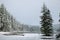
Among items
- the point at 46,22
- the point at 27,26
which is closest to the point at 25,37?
the point at 27,26

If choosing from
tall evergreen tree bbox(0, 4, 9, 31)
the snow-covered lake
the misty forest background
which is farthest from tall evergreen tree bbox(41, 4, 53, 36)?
tall evergreen tree bbox(0, 4, 9, 31)

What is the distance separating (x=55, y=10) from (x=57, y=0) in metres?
0.24

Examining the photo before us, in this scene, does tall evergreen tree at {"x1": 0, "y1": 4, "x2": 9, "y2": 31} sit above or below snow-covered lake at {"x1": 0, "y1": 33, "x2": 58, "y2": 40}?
above

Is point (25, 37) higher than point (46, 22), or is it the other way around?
point (46, 22)

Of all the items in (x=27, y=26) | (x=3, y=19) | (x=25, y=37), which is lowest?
(x=25, y=37)

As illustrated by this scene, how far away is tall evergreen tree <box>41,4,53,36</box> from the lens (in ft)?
15.7

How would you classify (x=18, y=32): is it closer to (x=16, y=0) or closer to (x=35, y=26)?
(x=35, y=26)

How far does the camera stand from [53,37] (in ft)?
15.8

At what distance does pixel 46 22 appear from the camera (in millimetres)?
4805

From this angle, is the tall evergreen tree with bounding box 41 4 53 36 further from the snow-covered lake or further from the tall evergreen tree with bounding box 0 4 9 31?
the tall evergreen tree with bounding box 0 4 9 31

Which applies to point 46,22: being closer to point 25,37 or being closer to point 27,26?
point 27,26

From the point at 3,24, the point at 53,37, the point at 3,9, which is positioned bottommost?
the point at 53,37

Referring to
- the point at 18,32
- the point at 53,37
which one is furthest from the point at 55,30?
the point at 18,32

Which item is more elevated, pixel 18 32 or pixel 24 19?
pixel 24 19
